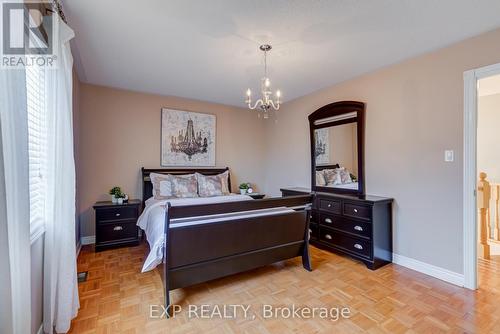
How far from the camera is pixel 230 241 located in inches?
89.2

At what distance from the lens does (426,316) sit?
1.94 m

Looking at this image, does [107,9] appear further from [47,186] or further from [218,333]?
[218,333]

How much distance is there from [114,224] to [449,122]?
4409 millimetres

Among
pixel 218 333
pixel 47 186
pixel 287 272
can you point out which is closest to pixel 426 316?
pixel 287 272

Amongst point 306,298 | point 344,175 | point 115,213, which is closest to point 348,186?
point 344,175

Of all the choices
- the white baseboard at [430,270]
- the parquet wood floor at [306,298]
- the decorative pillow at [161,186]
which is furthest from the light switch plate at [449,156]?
the decorative pillow at [161,186]

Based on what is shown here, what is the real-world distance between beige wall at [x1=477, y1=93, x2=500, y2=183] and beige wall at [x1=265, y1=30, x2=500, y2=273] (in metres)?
1.87

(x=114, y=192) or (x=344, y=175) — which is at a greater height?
(x=344, y=175)

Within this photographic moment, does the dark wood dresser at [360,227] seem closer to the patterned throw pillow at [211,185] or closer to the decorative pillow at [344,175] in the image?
the decorative pillow at [344,175]

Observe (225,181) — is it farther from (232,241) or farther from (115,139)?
(232,241)

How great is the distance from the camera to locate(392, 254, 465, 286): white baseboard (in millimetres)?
2449

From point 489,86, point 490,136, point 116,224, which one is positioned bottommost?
point 116,224

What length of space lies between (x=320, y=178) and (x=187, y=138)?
2.50m

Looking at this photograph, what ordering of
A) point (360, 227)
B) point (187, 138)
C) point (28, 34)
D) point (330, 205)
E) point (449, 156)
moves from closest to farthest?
1. point (28, 34)
2. point (449, 156)
3. point (360, 227)
4. point (330, 205)
5. point (187, 138)
